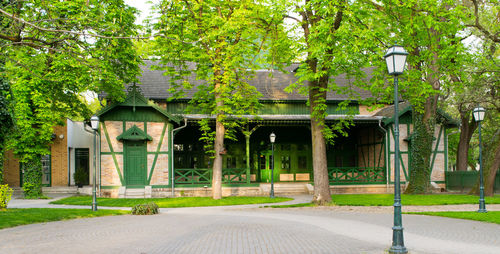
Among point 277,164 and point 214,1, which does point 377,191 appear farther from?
point 214,1

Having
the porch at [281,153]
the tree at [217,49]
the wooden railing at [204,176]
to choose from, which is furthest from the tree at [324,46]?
the porch at [281,153]

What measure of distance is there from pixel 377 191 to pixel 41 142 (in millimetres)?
18230

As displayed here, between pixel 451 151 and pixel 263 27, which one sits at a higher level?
pixel 263 27

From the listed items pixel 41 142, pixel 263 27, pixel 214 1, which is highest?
pixel 214 1

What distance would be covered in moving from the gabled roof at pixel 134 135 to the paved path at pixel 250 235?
847 cm

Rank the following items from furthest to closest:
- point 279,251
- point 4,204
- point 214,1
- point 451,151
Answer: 1. point 451,151
2. point 214,1
3. point 4,204
4. point 279,251

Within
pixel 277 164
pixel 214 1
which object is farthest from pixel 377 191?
pixel 214 1

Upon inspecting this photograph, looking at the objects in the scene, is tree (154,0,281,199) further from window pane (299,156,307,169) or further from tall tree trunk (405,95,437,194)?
tall tree trunk (405,95,437,194)

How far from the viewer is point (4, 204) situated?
15.0 meters

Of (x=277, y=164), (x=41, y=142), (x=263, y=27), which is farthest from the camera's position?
(x=277, y=164)

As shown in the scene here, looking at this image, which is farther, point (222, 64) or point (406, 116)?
point (406, 116)

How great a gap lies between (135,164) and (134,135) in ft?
4.97

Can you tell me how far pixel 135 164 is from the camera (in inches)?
859

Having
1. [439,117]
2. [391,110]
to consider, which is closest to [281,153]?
[391,110]
